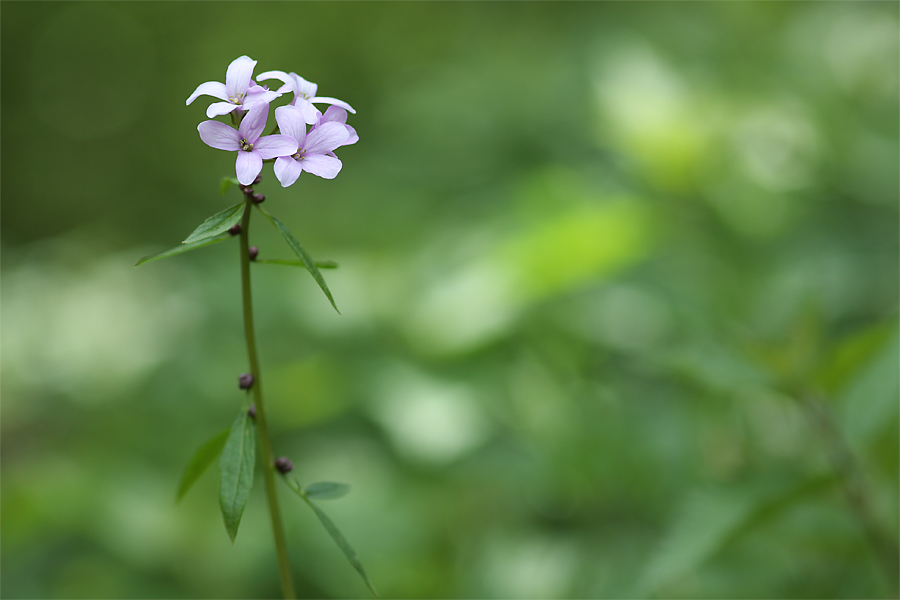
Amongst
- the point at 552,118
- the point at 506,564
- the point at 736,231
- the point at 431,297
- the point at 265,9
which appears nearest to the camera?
the point at 506,564

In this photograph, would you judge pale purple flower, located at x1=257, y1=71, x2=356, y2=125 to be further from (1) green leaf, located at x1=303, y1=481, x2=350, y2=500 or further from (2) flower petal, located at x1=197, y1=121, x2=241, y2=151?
(1) green leaf, located at x1=303, y1=481, x2=350, y2=500

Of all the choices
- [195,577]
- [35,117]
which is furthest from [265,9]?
[195,577]

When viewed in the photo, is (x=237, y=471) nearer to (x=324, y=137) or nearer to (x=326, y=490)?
(x=326, y=490)

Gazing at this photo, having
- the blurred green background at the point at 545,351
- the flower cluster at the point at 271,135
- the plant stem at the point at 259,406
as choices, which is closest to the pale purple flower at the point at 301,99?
the flower cluster at the point at 271,135

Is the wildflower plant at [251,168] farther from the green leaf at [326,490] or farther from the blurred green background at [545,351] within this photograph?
the blurred green background at [545,351]

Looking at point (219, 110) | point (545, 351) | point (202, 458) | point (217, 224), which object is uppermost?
point (219, 110)

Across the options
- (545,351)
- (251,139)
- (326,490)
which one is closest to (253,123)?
(251,139)

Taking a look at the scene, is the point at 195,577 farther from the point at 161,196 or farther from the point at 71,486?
the point at 161,196

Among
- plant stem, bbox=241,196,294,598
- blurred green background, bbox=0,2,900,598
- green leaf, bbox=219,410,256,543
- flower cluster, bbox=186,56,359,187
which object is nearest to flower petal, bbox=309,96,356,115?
flower cluster, bbox=186,56,359,187
